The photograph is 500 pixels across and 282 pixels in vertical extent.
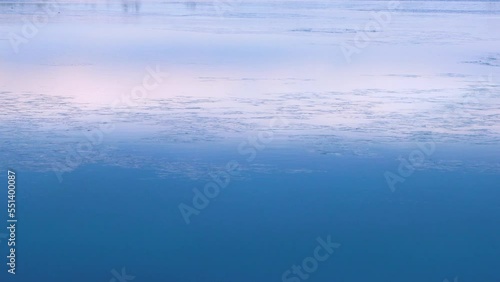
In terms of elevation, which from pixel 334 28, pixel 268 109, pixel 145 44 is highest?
pixel 334 28

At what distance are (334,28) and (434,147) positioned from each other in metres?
12.0

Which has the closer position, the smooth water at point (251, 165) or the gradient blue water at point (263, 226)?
the gradient blue water at point (263, 226)

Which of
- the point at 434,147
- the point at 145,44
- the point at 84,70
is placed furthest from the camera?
the point at 145,44

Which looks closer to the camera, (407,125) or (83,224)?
(83,224)

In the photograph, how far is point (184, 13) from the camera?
26078 mm

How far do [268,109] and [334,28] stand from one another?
410 inches

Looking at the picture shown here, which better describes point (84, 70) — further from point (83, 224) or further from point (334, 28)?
point (334, 28)

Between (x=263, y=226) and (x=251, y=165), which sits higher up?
(x=251, y=165)

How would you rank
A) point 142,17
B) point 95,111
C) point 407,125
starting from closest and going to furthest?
point 407,125, point 95,111, point 142,17

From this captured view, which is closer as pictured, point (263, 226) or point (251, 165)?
point (263, 226)

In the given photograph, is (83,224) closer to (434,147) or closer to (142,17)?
(434,147)

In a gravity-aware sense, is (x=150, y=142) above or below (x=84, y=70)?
below

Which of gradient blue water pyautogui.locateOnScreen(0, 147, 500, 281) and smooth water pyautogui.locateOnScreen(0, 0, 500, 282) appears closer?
gradient blue water pyautogui.locateOnScreen(0, 147, 500, 281)

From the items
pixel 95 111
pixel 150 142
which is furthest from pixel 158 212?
pixel 95 111
